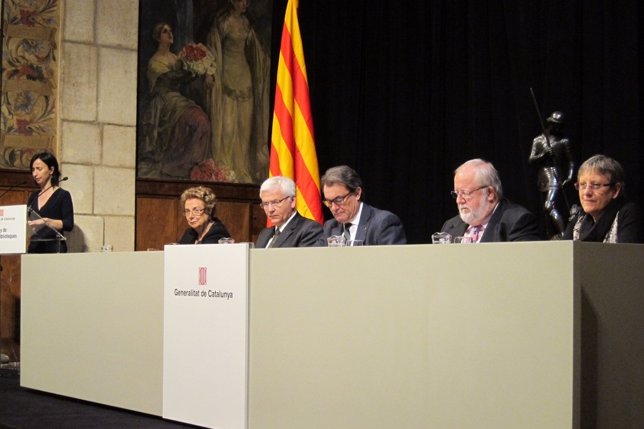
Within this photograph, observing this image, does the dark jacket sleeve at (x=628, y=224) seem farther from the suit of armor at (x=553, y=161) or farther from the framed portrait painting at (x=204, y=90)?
the framed portrait painting at (x=204, y=90)

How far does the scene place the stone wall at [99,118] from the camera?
28.6 feet

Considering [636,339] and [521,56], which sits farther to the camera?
[521,56]

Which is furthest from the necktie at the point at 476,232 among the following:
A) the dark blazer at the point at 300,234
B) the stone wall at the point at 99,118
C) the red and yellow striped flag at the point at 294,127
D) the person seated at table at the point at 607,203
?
the stone wall at the point at 99,118

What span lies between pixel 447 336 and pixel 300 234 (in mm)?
2025

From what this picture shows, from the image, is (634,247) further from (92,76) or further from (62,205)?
(92,76)

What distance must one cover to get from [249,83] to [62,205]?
3.17m

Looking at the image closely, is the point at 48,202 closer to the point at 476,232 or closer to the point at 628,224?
the point at 476,232

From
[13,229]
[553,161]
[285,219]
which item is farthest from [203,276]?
[553,161]

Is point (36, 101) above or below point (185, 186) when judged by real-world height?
above

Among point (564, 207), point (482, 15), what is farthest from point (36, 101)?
point (564, 207)

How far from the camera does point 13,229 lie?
5754 millimetres

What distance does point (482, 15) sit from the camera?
8023 millimetres

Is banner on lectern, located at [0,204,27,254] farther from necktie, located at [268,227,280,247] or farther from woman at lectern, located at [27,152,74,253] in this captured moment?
necktie, located at [268,227,280,247]

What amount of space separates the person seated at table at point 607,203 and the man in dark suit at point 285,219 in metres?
1.37
